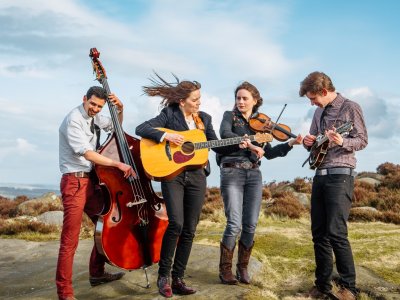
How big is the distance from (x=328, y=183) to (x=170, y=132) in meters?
1.74

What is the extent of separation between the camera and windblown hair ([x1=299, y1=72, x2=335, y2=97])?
4977 mm

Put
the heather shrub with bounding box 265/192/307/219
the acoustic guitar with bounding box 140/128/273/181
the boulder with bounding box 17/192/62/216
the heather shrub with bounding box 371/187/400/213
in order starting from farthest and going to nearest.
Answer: the boulder with bounding box 17/192/62/216
the heather shrub with bounding box 371/187/400/213
the heather shrub with bounding box 265/192/307/219
the acoustic guitar with bounding box 140/128/273/181

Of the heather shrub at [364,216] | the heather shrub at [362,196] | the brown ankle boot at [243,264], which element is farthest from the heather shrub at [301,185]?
the brown ankle boot at [243,264]

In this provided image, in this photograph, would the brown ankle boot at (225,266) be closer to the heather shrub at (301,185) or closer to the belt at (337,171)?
the belt at (337,171)

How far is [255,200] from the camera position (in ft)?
17.8

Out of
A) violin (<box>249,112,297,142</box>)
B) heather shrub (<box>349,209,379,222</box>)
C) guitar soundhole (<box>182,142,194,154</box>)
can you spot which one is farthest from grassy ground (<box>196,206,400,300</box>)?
violin (<box>249,112,297,142</box>)

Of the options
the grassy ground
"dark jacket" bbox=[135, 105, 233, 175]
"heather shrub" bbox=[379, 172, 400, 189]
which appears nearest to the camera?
"dark jacket" bbox=[135, 105, 233, 175]

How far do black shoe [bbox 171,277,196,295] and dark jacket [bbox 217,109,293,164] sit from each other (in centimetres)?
142

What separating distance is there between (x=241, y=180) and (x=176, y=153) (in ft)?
2.73

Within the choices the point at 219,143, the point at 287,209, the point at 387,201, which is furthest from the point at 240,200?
the point at 387,201

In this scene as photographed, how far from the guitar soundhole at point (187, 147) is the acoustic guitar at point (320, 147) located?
125 centimetres

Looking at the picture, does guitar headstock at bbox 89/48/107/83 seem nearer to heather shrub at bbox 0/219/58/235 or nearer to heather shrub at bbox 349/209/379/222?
heather shrub at bbox 0/219/58/235

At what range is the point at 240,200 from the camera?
213 inches

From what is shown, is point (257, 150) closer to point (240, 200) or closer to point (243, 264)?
point (240, 200)
